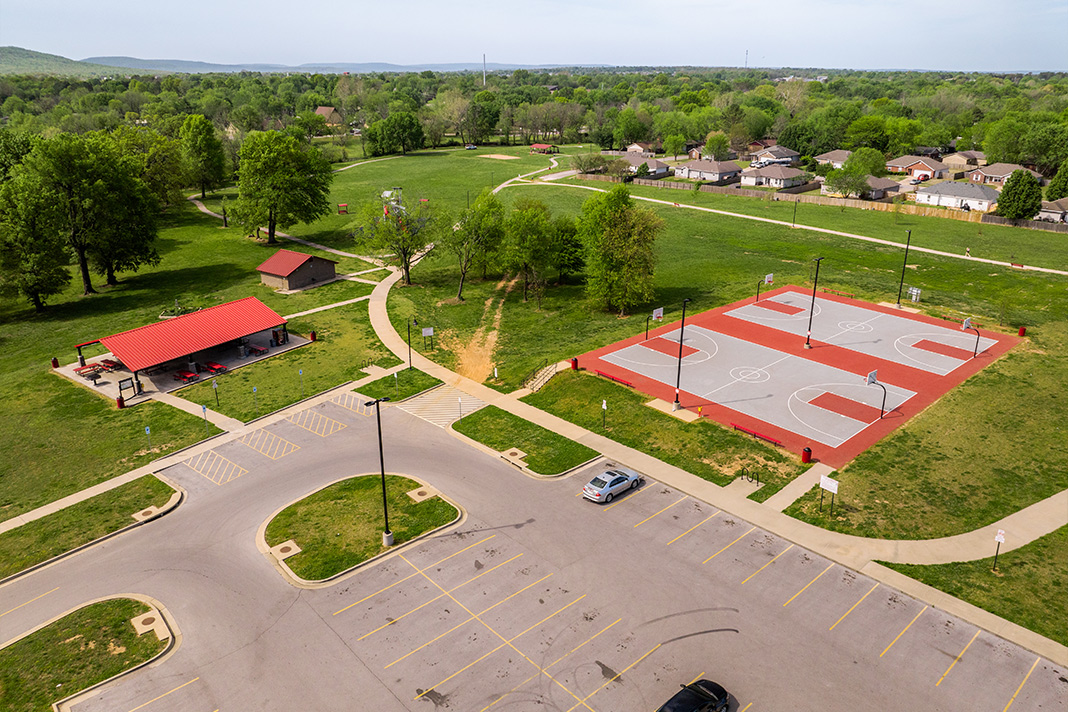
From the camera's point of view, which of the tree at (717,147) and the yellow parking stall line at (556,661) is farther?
the tree at (717,147)

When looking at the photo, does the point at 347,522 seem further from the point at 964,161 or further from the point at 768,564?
the point at 964,161

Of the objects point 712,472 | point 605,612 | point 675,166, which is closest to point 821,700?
point 605,612

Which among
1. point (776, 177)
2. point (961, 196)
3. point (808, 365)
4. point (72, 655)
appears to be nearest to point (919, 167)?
point (961, 196)

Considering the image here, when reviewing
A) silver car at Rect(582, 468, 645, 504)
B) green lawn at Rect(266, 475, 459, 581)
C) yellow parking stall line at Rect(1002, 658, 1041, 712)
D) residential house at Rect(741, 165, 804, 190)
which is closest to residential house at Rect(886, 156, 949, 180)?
residential house at Rect(741, 165, 804, 190)

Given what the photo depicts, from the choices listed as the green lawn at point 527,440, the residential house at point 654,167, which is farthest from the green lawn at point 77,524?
the residential house at point 654,167

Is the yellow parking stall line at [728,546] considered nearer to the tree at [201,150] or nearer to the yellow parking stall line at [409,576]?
the yellow parking stall line at [409,576]

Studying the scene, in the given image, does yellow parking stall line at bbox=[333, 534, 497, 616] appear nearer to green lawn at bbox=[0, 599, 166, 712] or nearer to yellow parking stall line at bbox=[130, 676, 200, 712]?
yellow parking stall line at bbox=[130, 676, 200, 712]
